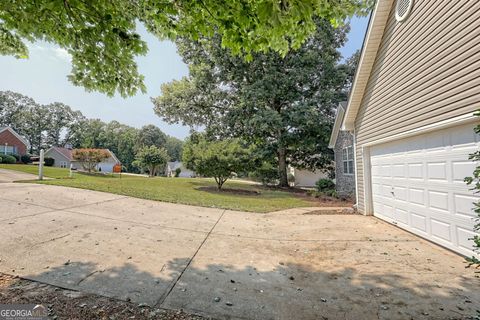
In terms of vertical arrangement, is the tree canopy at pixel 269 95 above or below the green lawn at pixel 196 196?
above

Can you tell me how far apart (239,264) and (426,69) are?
5274 millimetres

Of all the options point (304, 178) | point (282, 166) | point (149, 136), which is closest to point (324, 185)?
point (282, 166)

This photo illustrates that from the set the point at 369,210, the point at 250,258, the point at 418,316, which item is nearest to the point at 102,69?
the point at 250,258

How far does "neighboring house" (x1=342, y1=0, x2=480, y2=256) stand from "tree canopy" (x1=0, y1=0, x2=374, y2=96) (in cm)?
174

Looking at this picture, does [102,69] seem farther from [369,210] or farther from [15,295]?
[369,210]

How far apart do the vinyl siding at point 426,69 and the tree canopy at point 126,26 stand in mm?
1553

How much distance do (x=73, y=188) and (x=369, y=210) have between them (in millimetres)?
10577

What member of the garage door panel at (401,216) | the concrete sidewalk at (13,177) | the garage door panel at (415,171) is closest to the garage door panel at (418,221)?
the garage door panel at (401,216)

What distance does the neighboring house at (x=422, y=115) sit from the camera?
409 centimetres

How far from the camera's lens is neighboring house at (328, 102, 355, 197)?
497 inches

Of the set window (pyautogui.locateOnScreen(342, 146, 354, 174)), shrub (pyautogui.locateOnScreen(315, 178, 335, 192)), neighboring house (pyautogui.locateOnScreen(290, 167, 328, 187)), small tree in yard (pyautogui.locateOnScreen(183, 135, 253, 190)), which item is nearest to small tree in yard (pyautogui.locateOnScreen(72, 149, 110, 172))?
small tree in yard (pyautogui.locateOnScreen(183, 135, 253, 190))

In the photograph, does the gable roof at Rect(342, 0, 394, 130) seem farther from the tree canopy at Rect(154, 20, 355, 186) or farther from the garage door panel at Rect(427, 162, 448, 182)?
the tree canopy at Rect(154, 20, 355, 186)

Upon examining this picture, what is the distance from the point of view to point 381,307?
2.70m

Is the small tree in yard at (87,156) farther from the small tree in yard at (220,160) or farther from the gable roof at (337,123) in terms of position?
the gable roof at (337,123)
